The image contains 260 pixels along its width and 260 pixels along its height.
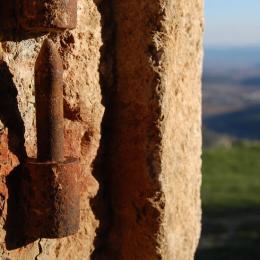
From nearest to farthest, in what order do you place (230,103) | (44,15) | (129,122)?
(44,15) < (129,122) < (230,103)

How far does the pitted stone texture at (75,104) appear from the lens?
1.36 m

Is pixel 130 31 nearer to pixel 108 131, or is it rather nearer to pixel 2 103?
pixel 108 131

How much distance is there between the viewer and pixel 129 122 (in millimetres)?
1614

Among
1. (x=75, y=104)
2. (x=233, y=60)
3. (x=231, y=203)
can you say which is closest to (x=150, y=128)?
(x=75, y=104)

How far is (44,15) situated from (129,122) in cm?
40

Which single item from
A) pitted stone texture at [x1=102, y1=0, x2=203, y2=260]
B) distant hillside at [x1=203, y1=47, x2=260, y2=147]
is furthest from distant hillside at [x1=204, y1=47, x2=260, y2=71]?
pitted stone texture at [x1=102, y1=0, x2=203, y2=260]

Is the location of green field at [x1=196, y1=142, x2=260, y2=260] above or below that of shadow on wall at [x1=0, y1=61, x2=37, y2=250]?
below

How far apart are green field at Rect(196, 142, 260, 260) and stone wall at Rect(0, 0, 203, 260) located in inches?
362

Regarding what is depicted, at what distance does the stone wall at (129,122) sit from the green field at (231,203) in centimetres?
919

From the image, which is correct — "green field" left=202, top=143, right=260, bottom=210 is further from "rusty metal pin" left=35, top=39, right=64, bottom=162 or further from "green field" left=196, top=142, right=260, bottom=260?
"rusty metal pin" left=35, top=39, right=64, bottom=162

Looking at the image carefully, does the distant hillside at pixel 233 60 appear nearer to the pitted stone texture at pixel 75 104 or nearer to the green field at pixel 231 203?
the green field at pixel 231 203

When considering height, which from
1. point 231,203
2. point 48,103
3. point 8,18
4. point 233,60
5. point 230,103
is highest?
point 233,60

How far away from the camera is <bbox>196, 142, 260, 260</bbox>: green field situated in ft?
37.5

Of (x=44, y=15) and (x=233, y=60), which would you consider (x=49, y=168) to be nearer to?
(x=44, y=15)
